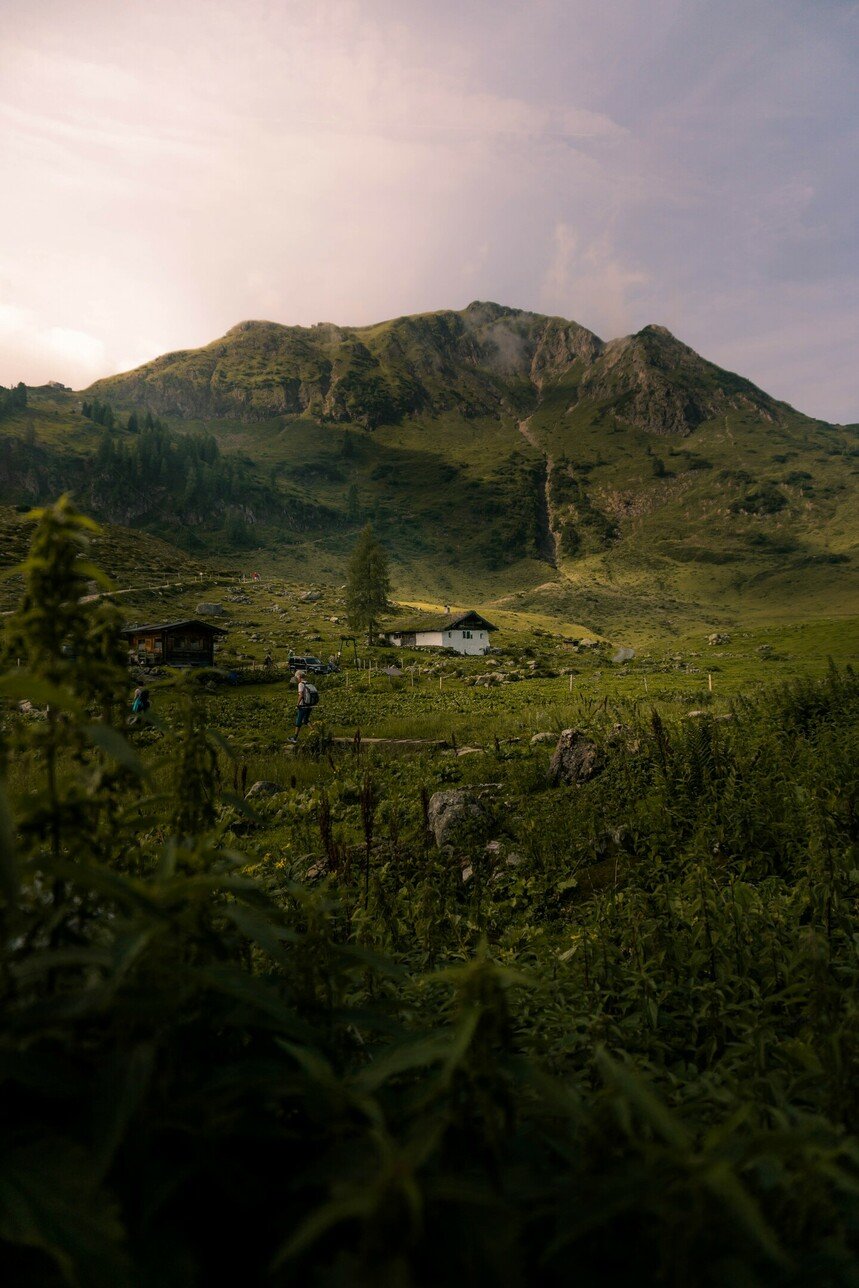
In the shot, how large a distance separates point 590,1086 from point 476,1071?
218 centimetres

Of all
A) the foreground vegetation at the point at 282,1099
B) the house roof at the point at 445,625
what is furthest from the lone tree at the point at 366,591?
the foreground vegetation at the point at 282,1099

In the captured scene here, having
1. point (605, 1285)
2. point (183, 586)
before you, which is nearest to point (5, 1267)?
point (605, 1285)

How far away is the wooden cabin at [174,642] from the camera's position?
5306 cm

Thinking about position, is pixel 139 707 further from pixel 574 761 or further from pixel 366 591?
pixel 366 591

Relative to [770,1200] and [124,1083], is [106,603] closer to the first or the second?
[124,1083]

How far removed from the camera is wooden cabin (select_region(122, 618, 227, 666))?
53062 mm

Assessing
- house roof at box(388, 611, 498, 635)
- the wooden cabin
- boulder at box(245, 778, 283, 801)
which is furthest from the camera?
house roof at box(388, 611, 498, 635)

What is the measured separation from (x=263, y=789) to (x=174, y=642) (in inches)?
1775

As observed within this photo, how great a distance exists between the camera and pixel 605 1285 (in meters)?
1.08

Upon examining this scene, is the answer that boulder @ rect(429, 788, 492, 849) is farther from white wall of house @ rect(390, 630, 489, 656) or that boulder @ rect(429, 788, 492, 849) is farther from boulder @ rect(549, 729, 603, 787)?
white wall of house @ rect(390, 630, 489, 656)

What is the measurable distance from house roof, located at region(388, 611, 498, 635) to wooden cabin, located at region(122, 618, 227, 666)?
3113cm

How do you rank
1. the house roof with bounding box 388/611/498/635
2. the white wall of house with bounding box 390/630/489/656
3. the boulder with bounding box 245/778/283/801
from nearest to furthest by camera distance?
the boulder with bounding box 245/778/283/801, the white wall of house with bounding box 390/630/489/656, the house roof with bounding box 388/611/498/635

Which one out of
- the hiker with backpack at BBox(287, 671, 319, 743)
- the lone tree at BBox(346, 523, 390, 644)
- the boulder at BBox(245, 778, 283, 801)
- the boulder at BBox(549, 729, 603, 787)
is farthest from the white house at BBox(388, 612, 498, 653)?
the boulder at BBox(549, 729, 603, 787)

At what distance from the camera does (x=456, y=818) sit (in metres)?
9.41
